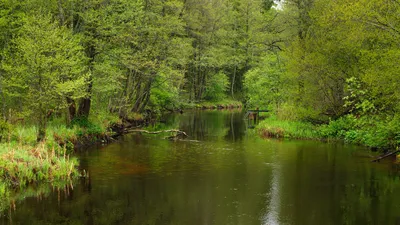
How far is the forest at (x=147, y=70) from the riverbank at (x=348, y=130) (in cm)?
8

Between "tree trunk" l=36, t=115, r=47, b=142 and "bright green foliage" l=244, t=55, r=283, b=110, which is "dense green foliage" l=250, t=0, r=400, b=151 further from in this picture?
"tree trunk" l=36, t=115, r=47, b=142

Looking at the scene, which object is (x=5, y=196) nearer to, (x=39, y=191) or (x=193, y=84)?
(x=39, y=191)

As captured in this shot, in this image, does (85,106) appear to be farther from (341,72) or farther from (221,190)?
(341,72)

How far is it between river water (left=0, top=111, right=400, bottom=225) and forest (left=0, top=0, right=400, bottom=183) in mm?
2268

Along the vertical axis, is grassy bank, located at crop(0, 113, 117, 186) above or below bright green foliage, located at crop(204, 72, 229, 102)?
below

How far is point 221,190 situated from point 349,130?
15.4 meters

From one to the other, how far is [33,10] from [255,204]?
18868mm

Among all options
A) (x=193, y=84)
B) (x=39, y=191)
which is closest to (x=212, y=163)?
(x=39, y=191)

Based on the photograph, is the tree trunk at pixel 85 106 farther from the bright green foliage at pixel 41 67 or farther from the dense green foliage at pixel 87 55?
the bright green foliage at pixel 41 67

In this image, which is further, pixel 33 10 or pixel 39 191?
pixel 33 10

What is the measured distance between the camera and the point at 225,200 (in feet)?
46.7

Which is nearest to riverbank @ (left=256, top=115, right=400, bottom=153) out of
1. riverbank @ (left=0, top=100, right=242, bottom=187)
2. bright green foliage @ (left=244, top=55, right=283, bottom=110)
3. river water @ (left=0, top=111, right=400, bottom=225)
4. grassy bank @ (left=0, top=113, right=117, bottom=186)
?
river water @ (left=0, top=111, right=400, bottom=225)

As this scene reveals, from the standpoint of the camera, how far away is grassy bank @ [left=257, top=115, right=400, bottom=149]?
68.5 feet

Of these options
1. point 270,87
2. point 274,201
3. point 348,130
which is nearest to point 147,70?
point 270,87
